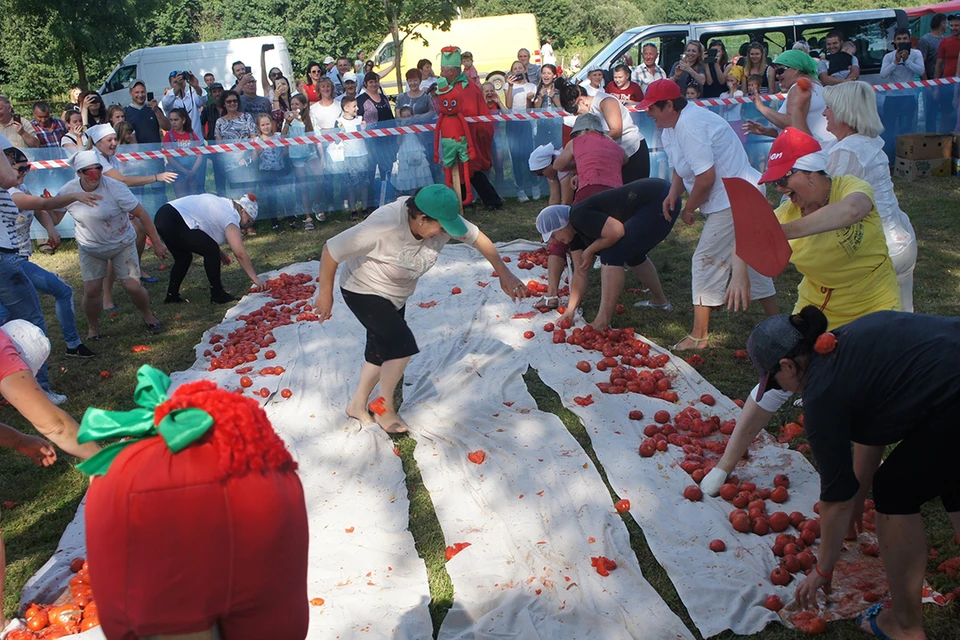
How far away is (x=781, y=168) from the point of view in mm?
4512

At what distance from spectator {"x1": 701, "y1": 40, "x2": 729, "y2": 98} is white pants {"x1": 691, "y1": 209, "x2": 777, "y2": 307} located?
30.5 feet

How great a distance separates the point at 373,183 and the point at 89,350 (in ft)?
20.6

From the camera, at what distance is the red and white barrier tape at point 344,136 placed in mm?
12586

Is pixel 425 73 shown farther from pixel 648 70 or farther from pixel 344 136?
pixel 648 70

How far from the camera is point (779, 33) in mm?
17422

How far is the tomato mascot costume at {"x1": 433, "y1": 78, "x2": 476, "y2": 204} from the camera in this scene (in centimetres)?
1248

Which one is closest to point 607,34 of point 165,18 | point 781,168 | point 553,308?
point 165,18

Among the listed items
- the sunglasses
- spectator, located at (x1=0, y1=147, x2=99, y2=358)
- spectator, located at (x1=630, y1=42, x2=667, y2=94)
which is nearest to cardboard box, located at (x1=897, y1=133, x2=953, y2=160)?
spectator, located at (x1=630, y1=42, x2=667, y2=94)

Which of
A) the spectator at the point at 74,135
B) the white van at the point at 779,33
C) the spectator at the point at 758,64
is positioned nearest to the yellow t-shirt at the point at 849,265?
the spectator at the point at 74,135

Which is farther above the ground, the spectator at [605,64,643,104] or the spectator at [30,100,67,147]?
the spectator at [30,100,67,147]

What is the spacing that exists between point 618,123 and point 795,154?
4301 mm

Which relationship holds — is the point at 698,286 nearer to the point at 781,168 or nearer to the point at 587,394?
the point at 587,394

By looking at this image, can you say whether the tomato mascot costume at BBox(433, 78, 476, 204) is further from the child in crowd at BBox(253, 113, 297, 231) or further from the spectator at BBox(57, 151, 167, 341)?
the spectator at BBox(57, 151, 167, 341)

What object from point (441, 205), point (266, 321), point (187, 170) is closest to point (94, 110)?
point (187, 170)
